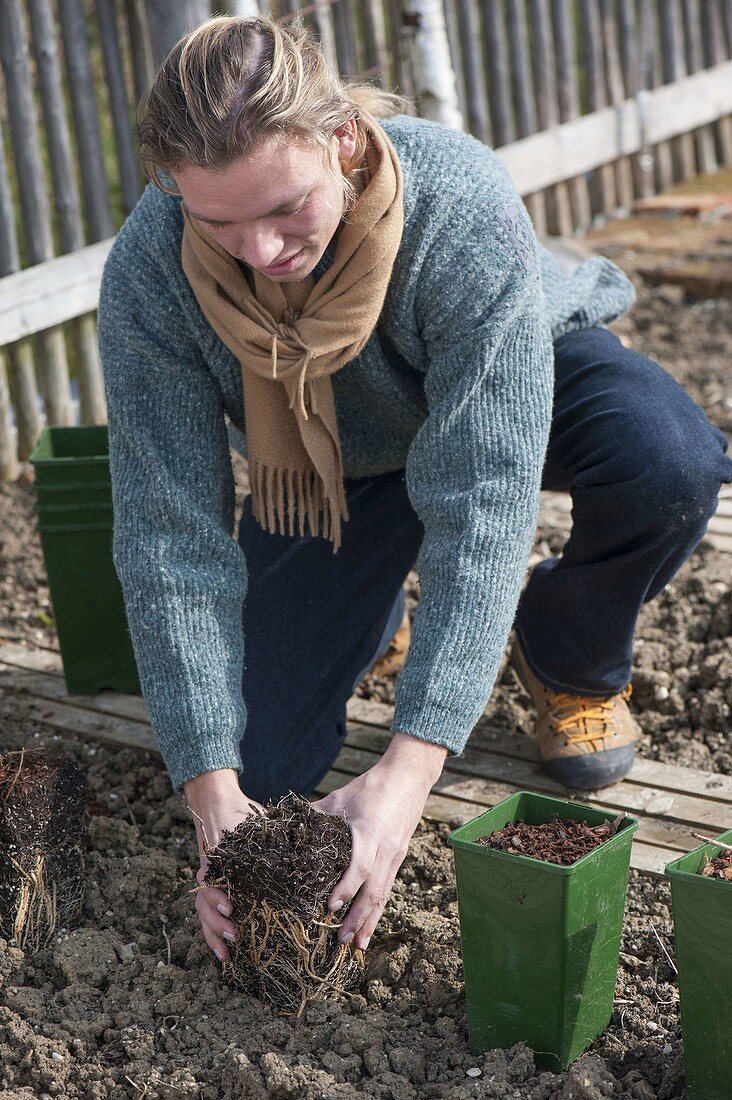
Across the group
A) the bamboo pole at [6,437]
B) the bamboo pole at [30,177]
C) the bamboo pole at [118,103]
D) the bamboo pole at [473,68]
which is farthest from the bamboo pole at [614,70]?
the bamboo pole at [6,437]

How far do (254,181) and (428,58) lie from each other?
2.67m

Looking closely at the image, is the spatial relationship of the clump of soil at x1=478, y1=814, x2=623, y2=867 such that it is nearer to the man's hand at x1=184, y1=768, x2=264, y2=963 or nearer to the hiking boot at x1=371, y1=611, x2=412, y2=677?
the man's hand at x1=184, y1=768, x2=264, y2=963

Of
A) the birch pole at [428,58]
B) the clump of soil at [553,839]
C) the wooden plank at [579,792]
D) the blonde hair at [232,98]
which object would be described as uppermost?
the blonde hair at [232,98]

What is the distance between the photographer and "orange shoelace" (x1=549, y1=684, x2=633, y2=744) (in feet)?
7.91

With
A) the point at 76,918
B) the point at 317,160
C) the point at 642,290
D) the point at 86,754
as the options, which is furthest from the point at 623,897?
the point at 642,290

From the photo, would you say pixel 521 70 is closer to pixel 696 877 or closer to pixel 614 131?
pixel 614 131

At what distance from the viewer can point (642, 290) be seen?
511cm

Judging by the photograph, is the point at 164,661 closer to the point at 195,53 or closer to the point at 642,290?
the point at 195,53

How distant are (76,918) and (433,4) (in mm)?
3280

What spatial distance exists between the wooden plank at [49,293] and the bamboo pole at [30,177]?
0.07m

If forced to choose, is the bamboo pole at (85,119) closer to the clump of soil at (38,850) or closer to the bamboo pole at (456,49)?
the bamboo pole at (456,49)

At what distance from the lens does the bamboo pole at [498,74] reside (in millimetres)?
5070

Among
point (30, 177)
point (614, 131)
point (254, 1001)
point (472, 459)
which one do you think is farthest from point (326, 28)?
point (254, 1001)

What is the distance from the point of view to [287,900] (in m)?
1.78
